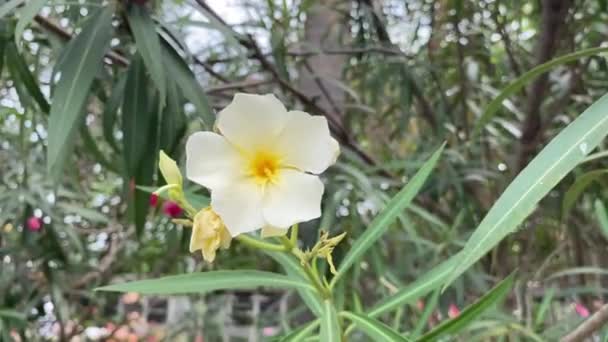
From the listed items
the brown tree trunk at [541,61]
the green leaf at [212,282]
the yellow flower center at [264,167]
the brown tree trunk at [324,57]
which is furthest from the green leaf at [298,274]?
the brown tree trunk at [324,57]

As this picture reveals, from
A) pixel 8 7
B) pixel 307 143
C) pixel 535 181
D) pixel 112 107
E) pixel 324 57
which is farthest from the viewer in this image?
pixel 324 57

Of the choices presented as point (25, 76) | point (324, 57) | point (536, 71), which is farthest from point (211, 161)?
point (324, 57)

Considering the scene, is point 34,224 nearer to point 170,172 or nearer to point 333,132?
point 333,132

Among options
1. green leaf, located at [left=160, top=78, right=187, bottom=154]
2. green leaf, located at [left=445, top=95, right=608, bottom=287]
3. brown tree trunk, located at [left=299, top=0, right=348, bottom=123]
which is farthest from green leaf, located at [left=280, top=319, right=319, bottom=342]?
brown tree trunk, located at [left=299, top=0, right=348, bottom=123]

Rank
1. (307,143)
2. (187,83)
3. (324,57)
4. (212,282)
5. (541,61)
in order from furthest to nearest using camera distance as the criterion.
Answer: (324,57) → (541,61) → (187,83) → (212,282) → (307,143)

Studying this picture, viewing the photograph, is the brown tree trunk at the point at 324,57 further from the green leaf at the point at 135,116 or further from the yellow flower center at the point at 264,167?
the yellow flower center at the point at 264,167

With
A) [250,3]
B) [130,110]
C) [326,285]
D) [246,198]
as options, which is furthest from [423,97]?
[246,198]

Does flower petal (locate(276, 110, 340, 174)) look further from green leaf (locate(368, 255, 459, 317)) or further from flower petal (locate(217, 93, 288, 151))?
green leaf (locate(368, 255, 459, 317))
